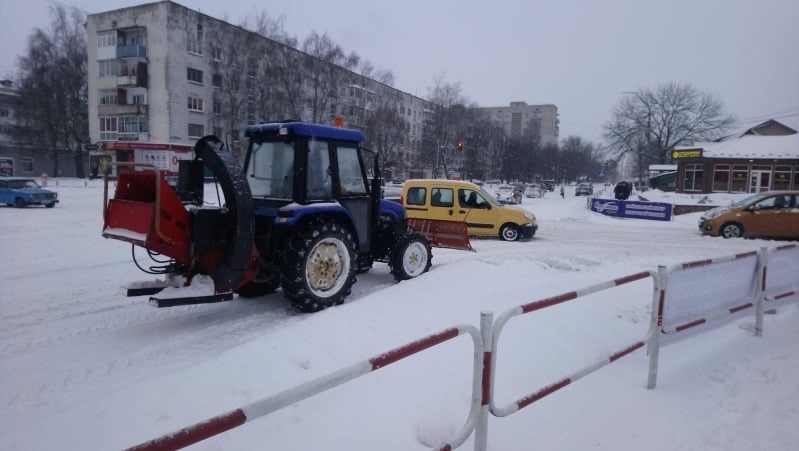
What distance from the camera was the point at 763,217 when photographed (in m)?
16.2

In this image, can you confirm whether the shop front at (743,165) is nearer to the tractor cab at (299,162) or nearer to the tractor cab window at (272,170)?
the tractor cab at (299,162)

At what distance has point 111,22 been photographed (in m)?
45.6

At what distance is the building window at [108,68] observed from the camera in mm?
45562

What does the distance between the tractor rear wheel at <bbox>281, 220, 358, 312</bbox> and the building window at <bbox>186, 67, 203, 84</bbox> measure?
147ft

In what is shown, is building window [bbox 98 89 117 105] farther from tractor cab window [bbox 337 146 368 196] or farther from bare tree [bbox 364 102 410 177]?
tractor cab window [bbox 337 146 368 196]

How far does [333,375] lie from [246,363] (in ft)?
8.70

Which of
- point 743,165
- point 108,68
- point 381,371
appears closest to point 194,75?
point 108,68

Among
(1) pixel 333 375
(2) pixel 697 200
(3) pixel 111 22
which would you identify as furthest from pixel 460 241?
(3) pixel 111 22

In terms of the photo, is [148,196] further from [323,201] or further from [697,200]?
[697,200]

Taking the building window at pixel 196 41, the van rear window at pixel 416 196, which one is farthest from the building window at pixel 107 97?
the van rear window at pixel 416 196

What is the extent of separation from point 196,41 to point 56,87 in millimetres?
17569

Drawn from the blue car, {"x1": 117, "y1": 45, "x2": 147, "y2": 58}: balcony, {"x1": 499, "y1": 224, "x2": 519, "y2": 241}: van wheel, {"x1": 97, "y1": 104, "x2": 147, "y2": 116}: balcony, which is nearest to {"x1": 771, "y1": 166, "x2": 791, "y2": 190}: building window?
{"x1": 499, "y1": 224, "x2": 519, "y2": 241}: van wheel

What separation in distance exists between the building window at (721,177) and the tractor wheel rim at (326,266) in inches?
1783

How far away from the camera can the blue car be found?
2023cm
